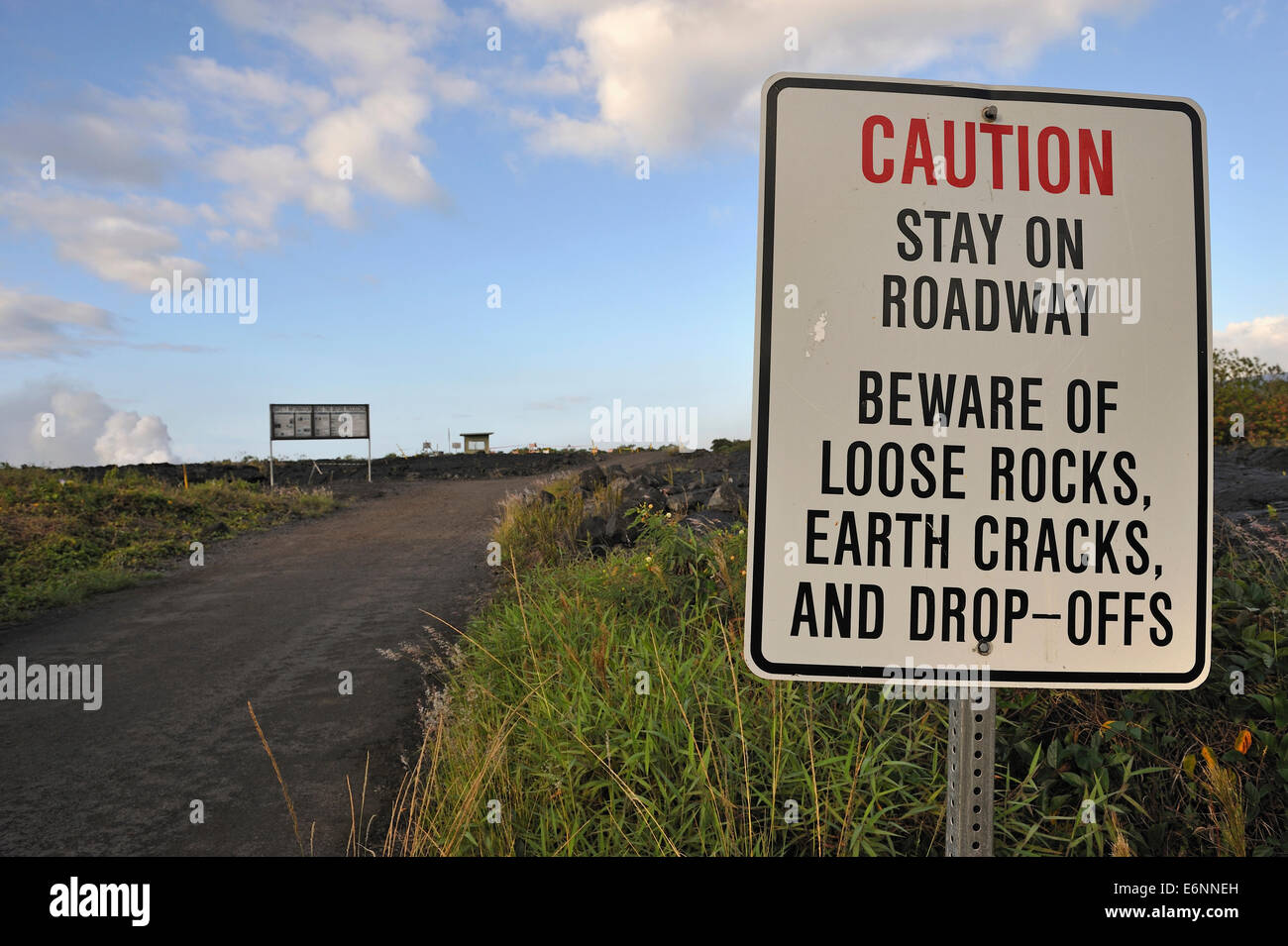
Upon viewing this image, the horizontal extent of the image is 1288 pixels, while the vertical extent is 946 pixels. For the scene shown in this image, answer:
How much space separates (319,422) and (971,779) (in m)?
21.4

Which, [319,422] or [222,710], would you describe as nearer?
[222,710]

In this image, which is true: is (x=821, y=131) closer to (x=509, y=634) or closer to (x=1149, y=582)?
(x=1149, y=582)

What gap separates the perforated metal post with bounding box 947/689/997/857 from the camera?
1540 millimetres

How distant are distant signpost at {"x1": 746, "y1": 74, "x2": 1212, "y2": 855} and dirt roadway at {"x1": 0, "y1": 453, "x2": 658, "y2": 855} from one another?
104 inches

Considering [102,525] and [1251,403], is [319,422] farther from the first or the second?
[1251,403]

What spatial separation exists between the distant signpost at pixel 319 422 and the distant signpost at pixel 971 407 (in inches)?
782

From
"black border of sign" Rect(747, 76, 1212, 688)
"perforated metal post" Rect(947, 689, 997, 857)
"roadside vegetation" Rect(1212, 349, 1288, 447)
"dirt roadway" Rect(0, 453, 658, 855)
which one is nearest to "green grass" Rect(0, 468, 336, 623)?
"dirt roadway" Rect(0, 453, 658, 855)

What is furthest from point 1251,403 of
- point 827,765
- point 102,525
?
point 102,525

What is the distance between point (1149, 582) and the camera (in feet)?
5.32

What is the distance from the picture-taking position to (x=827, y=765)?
2734mm

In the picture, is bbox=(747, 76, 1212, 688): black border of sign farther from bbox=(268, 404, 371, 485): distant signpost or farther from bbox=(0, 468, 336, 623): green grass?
bbox=(268, 404, 371, 485): distant signpost

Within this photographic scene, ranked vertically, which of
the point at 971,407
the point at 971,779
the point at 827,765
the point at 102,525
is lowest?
the point at 827,765

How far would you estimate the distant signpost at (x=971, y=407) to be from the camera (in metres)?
1.58
